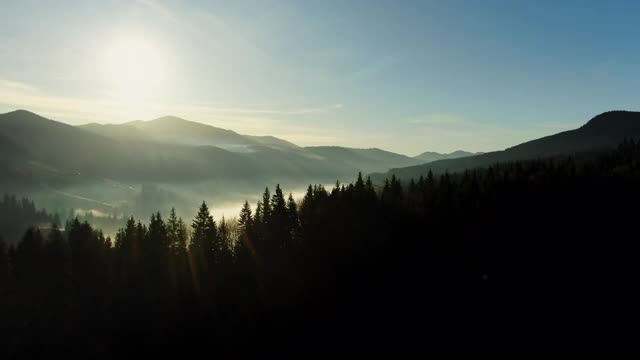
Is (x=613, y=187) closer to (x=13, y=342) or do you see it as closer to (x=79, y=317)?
(x=79, y=317)

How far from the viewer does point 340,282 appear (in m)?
112

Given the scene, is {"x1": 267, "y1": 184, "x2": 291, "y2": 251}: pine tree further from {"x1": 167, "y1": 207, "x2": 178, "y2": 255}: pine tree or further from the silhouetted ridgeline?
{"x1": 167, "y1": 207, "x2": 178, "y2": 255}: pine tree

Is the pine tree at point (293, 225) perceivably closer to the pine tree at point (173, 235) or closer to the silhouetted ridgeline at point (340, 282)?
the silhouetted ridgeline at point (340, 282)

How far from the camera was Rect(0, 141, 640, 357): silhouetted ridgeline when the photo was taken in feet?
314

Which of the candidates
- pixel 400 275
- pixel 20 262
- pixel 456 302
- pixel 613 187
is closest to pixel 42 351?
pixel 20 262

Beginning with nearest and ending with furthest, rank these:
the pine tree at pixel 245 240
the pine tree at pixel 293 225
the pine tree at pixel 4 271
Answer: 1. the pine tree at pixel 4 271
2. the pine tree at pixel 245 240
3. the pine tree at pixel 293 225

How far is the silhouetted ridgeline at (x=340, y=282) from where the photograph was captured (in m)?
95.8

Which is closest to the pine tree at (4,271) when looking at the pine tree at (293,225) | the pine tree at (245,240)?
the pine tree at (245,240)

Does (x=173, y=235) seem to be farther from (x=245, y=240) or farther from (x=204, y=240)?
(x=245, y=240)

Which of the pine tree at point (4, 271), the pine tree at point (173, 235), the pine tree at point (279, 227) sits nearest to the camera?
the pine tree at point (4, 271)

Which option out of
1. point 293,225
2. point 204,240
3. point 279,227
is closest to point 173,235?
point 204,240

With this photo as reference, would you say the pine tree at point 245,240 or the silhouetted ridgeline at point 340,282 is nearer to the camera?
the silhouetted ridgeline at point 340,282

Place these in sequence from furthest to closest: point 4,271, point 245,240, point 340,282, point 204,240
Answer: point 245,240
point 204,240
point 340,282
point 4,271

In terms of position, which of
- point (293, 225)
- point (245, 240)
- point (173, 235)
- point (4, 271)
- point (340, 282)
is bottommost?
point (340, 282)
